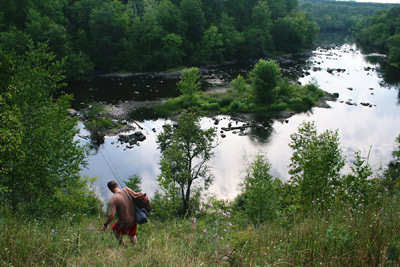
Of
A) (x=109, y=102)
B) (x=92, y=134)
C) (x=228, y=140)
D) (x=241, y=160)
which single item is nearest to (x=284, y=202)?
(x=241, y=160)

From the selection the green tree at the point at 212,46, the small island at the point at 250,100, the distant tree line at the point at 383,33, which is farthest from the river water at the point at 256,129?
the distant tree line at the point at 383,33

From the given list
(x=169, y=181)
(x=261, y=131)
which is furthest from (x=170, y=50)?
(x=169, y=181)

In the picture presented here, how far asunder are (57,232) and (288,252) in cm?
449

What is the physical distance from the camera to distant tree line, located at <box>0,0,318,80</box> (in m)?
56.7

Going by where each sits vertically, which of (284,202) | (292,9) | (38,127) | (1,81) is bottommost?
(284,202)

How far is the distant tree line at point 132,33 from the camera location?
5672 cm

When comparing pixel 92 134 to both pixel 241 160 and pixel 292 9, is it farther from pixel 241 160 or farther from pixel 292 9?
pixel 292 9

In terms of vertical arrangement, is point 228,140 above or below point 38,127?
below

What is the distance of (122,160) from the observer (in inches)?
1230

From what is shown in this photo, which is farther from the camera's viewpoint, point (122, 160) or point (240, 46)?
point (240, 46)

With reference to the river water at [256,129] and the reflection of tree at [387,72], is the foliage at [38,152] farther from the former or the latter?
the reflection of tree at [387,72]

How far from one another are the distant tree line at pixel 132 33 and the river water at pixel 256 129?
6903 mm

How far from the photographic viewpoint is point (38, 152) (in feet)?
47.1

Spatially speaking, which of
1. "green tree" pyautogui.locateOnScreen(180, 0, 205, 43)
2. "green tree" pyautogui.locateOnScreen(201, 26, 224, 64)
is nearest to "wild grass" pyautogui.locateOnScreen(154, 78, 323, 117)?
"green tree" pyautogui.locateOnScreen(201, 26, 224, 64)
